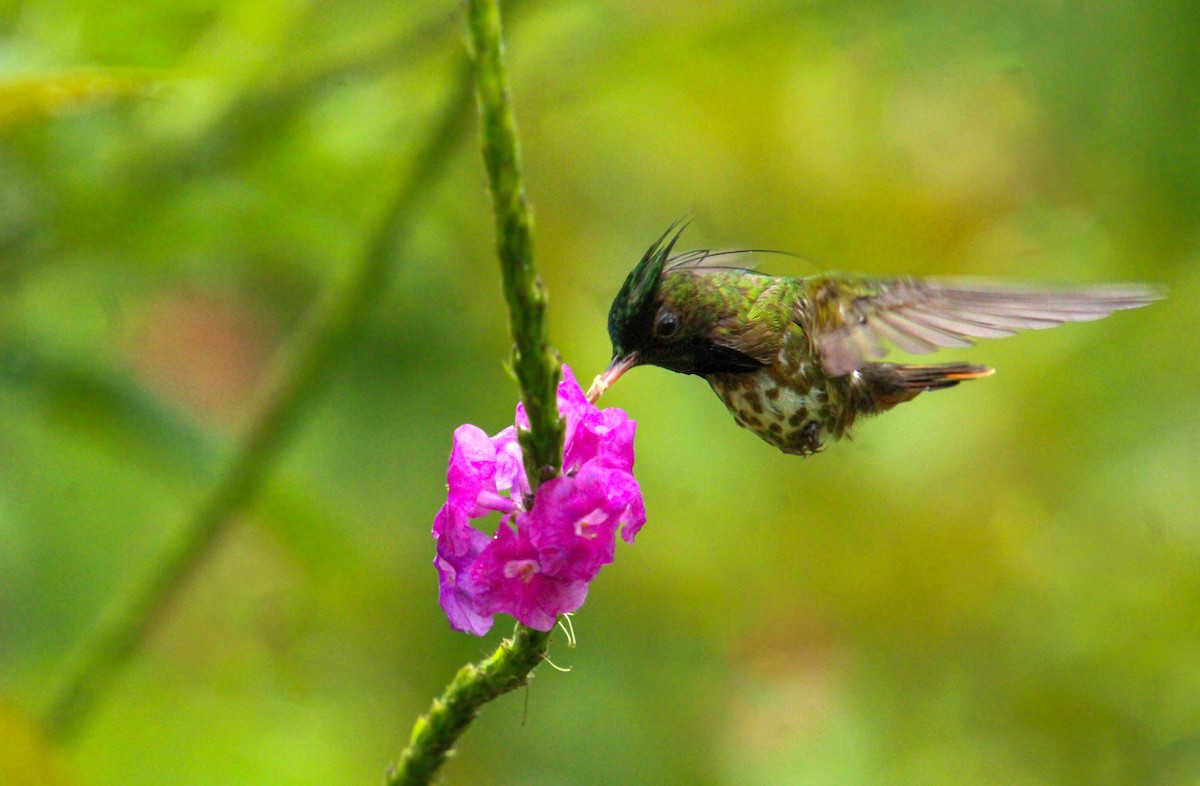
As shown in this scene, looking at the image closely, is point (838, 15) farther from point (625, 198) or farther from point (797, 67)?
point (625, 198)

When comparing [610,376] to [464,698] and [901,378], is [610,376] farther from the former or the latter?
[901,378]

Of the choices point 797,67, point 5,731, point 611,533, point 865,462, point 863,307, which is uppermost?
point 797,67

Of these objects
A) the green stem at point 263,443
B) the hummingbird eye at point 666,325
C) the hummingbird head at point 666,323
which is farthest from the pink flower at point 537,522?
the green stem at point 263,443

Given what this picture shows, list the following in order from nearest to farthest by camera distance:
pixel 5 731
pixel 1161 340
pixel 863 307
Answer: pixel 5 731 → pixel 863 307 → pixel 1161 340

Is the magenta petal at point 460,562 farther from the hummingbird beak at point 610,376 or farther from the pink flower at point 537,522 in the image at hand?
the hummingbird beak at point 610,376

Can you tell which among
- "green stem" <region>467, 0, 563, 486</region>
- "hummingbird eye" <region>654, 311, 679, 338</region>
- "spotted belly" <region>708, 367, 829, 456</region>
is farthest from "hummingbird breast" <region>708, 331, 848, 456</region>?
"green stem" <region>467, 0, 563, 486</region>

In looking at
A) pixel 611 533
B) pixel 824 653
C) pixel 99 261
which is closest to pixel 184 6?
pixel 99 261

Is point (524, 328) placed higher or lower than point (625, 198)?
lower
